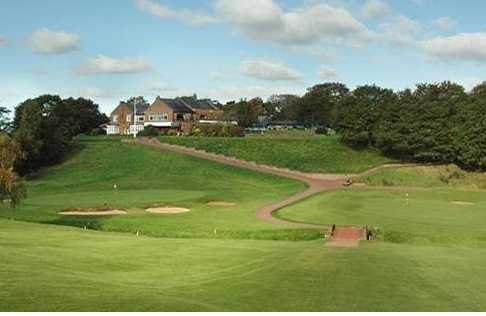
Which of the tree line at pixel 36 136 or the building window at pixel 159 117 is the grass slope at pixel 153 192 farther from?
the building window at pixel 159 117

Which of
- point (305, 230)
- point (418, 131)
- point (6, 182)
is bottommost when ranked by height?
point (305, 230)

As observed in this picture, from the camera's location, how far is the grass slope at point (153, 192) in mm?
37625

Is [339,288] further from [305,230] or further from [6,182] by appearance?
[6,182]

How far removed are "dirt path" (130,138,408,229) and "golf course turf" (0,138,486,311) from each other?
1466 mm

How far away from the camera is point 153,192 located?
60.2 m

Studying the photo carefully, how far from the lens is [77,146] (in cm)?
9338

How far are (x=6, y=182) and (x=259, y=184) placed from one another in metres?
38.3

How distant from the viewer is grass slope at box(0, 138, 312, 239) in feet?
123

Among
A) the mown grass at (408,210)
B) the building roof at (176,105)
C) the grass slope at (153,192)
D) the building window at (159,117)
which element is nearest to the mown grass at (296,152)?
the grass slope at (153,192)

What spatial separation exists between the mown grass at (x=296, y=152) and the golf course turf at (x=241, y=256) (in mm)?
21078

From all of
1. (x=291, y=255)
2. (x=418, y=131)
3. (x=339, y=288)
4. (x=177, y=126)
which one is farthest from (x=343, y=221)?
(x=177, y=126)

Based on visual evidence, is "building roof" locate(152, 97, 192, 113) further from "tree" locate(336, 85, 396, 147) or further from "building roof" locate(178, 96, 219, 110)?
"tree" locate(336, 85, 396, 147)

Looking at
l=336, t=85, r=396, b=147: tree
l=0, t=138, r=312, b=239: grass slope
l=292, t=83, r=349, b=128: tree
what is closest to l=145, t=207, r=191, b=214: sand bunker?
l=0, t=138, r=312, b=239: grass slope

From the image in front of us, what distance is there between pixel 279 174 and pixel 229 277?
5869cm
